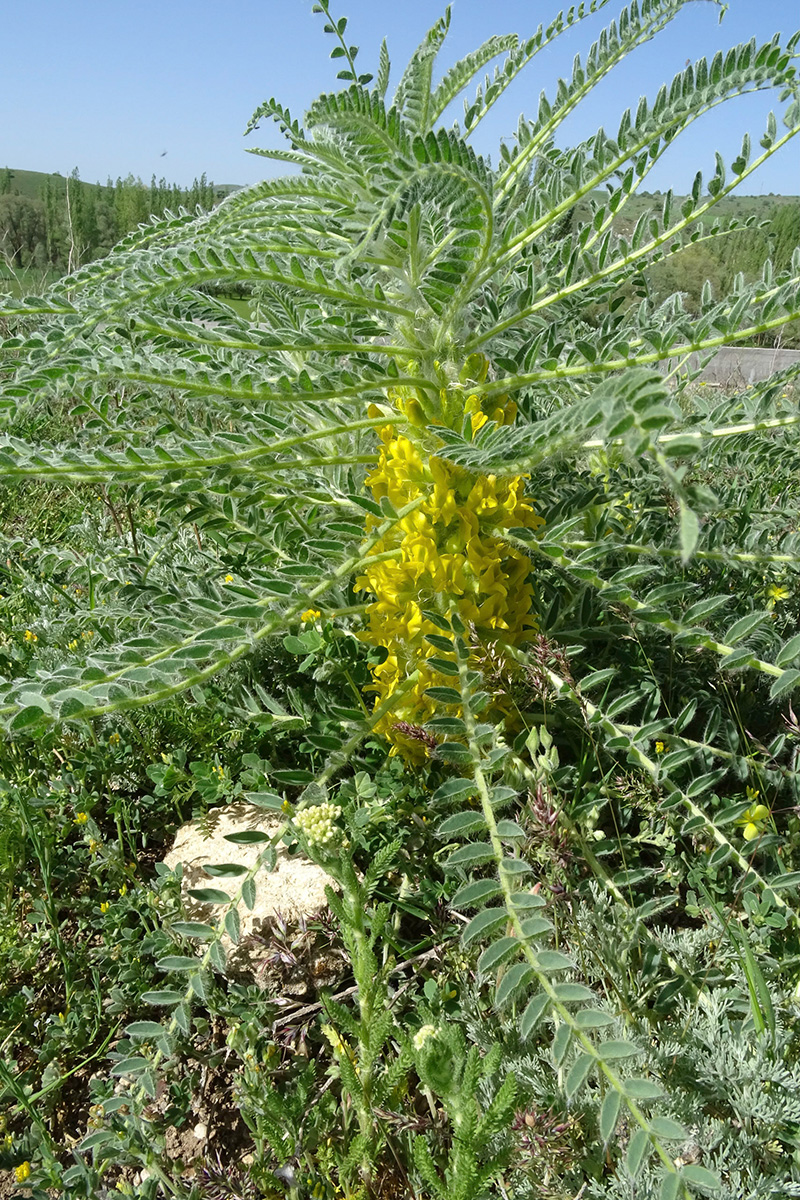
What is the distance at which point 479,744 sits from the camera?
1.32 meters

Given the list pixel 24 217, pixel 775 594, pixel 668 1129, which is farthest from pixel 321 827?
pixel 24 217

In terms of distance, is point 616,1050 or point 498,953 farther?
point 498,953

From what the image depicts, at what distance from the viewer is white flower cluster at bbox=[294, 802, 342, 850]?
1.08 meters

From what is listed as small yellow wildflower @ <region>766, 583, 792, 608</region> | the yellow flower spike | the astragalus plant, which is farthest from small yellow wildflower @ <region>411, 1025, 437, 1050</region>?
small yellow wildflower @ <region>766, 583, 792, 608</region>

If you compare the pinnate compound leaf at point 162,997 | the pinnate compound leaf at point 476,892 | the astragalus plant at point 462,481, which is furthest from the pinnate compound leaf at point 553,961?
the pinnate compound leaf at point 162,997

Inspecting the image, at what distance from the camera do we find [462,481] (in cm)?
145

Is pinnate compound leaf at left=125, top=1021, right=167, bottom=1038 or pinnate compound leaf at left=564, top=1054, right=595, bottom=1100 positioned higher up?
pinnate compound leaf at left=564, top=1054, right=595, bottom=1100

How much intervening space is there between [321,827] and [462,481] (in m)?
0.65

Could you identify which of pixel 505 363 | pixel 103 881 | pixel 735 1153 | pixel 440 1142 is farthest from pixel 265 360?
pixel 735 1153

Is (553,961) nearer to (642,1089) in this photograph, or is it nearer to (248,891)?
(642,1089)

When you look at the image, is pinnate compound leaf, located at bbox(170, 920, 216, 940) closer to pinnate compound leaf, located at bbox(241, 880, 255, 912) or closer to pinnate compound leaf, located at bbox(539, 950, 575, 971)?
pinnate compound leaf, located at bbox(241, 880, 255, 912)

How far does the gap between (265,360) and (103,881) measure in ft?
3.68

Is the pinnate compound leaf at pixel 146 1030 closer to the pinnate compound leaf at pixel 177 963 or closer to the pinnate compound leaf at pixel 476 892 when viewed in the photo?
the pinnate compound leaf at pixel 177 963

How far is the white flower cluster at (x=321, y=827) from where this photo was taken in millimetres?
1082
